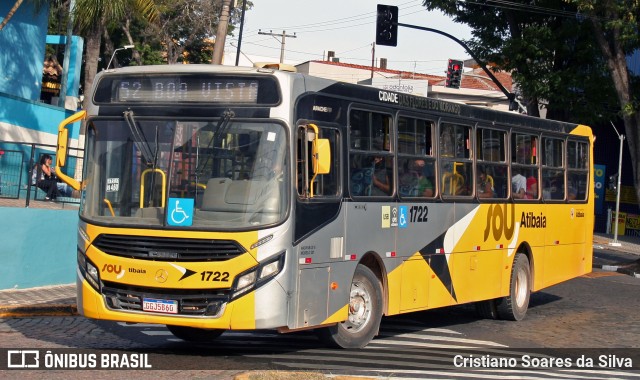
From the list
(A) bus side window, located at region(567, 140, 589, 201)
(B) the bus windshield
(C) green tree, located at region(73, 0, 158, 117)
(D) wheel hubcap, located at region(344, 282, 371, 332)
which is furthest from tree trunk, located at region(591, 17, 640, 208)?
(B) the bus windshield

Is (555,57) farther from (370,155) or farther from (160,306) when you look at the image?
(160,306)

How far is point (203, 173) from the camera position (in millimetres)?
9344

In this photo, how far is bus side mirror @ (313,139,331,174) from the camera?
9414mm

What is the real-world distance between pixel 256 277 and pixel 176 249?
829 mm

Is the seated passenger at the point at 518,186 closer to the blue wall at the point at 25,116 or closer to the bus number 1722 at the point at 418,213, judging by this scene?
the bus number 1722 at the point at 418,213

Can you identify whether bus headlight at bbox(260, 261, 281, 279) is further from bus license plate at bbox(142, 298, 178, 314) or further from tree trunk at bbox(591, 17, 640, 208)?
tree trunk at bbox(591, 17, 640, 208)

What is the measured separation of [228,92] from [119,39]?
4829 centimetres

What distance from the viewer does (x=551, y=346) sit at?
12281mm

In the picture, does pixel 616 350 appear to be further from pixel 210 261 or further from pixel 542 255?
pixel 210 261

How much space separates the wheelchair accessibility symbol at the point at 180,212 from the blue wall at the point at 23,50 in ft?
59.0

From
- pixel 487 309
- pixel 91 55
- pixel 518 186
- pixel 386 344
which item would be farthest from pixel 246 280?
pixel 91 55

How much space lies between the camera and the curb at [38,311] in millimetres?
12734

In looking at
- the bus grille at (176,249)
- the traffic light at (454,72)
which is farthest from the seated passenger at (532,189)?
the traffic light at (454,72)

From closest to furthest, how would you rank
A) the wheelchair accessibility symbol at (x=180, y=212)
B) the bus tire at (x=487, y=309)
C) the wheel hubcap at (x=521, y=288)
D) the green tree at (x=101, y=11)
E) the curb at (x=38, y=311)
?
1. the wheelchair accessibility symbol at (x=180, y=212)
2. the curb at (x=38, y=311)
3. the bus tire at (x=487, y=309)
4. the wheel hubcap at (x=521, y=288)
5. the green tree at (x=101, y=11)
